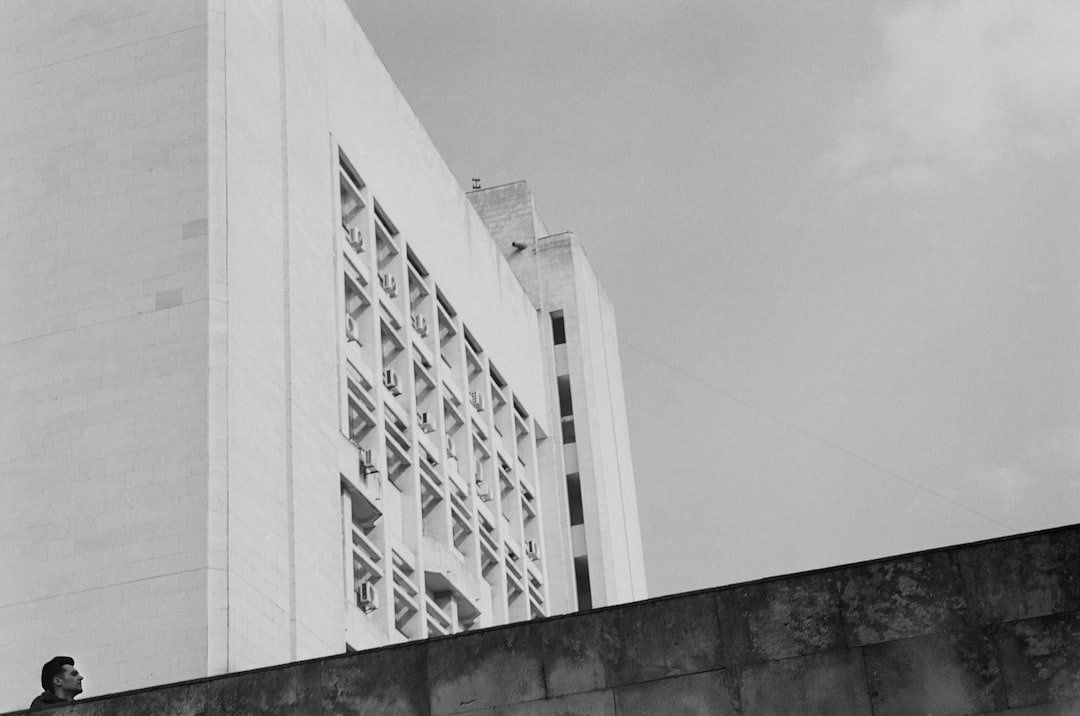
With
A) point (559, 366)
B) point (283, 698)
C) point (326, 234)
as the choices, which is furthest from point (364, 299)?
point (283, 698)

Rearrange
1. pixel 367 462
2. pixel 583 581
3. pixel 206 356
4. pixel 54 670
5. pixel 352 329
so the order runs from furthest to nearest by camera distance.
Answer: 1. pixel 583 581
2. pixel 352 329
3. pixel 367 462
4. pixel 206 356
5. pixel 54 670

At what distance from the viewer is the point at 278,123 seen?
3494 centimetres

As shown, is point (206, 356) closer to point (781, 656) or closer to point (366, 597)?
point (366, 597)

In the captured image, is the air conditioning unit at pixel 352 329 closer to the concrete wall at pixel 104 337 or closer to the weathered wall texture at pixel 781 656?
the concrete wall at pixel 104 337

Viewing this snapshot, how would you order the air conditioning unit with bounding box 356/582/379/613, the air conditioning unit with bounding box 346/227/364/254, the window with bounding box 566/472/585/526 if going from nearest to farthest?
the air conditioning unit with bounding box 356/582/379/613 → the air conditioning unit with bounding box 346/227/364/254 → the window with bounding box 566/472/585/526

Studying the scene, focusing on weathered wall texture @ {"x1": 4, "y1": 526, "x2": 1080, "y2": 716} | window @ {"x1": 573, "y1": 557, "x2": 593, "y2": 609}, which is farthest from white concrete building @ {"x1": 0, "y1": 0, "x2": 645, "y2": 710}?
window @ {"x1": 573, "y1": 557, "x2": 593, "y2": 609}

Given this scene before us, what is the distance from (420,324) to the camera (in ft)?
150

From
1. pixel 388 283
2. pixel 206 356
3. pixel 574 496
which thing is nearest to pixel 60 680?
pixel 206 356

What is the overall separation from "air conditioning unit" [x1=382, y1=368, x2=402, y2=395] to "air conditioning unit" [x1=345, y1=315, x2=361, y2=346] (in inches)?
62.2

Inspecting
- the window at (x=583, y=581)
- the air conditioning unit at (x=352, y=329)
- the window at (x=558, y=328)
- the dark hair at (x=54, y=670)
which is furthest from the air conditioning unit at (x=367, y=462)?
the window at (x=558, y=328)

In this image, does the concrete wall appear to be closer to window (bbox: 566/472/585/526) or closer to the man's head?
the man's head

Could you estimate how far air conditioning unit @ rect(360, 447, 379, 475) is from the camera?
3803 centimetres

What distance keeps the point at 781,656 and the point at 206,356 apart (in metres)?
16.0

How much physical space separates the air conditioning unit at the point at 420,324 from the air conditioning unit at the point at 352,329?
4845 millimetres
